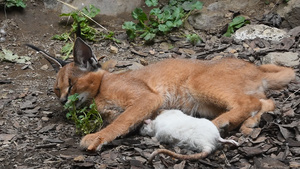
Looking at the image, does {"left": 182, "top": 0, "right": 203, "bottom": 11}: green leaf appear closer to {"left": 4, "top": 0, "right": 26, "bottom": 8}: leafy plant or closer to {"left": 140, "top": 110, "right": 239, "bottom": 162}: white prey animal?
{"left": 4, "top": 0, "right": 26, "bottom": 8}: leafy plant

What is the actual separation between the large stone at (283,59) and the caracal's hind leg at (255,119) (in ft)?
4.36

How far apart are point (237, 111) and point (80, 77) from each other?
2.27 meters

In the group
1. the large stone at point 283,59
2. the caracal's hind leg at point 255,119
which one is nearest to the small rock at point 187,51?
the large stone at point 283,59

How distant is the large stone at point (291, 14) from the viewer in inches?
318

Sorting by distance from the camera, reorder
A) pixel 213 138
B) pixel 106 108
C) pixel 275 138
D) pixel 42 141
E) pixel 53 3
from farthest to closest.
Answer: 1. pixel 53 3
2. pixel 106 108
3. pixel 42 141
4. pixel 275 138
5. pixel 213 138

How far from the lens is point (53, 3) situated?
29.8 feet

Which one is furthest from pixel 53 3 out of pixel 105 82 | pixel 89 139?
pixel 89 139

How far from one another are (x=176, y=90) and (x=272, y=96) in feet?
4.55

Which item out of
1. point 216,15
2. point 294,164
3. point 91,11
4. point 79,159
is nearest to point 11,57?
point 91,11

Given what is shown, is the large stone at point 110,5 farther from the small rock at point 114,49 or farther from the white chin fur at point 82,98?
the white chin fur at point 82,98

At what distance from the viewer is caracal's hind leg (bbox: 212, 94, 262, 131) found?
17.3 feet

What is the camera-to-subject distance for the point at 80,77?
20.0 ft

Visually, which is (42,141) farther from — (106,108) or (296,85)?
(296,85)

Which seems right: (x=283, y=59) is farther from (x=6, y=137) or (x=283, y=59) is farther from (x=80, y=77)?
(x=6, y=137)
